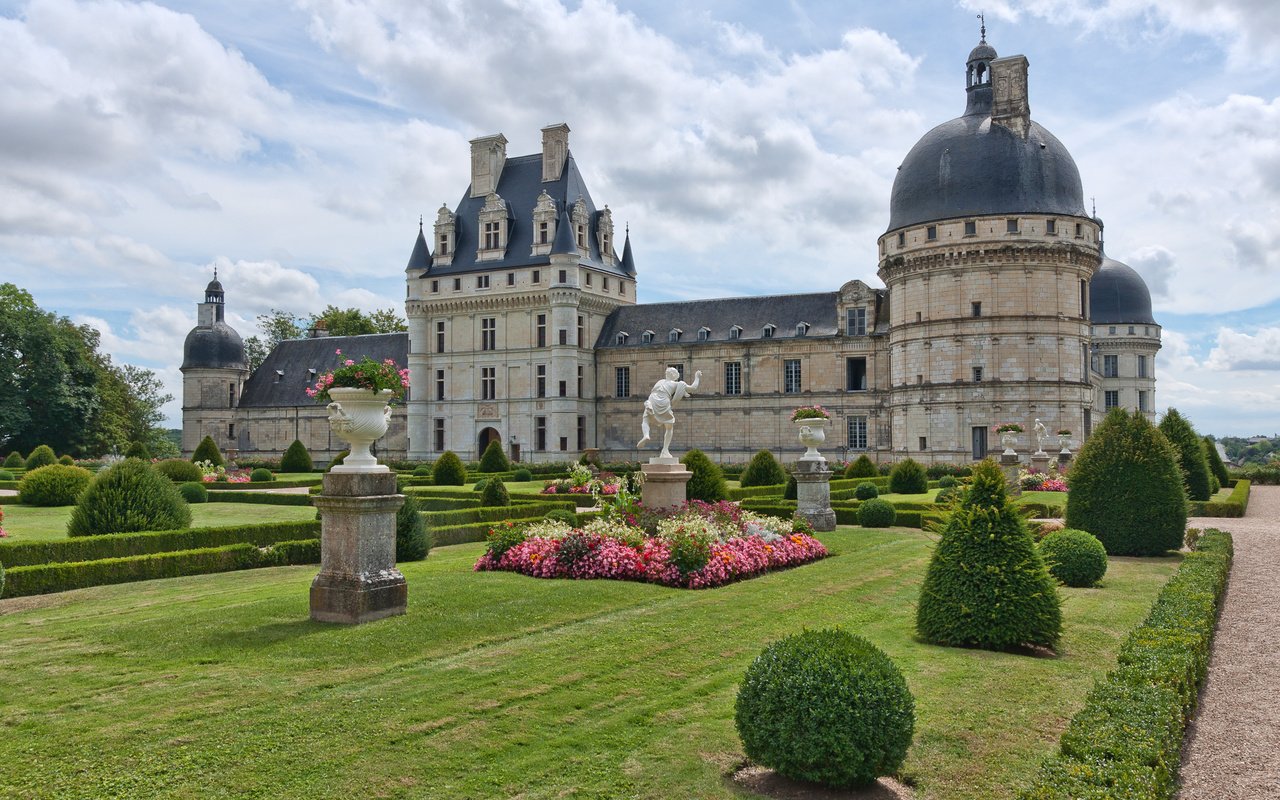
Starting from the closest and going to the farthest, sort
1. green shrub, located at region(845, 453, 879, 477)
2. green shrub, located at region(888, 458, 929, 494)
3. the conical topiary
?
the conical topiary
green shrub, located at region(888, 458, 929, 494)
green shrub, located at region(845, 453, 879, 477)

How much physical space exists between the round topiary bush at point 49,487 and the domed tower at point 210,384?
1519 inches

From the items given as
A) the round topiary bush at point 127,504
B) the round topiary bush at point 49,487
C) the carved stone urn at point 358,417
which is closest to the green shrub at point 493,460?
the round topiary bush at point 49,487

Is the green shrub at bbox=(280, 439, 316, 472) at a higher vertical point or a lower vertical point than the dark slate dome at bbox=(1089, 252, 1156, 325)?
lower

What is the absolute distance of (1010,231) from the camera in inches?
1750

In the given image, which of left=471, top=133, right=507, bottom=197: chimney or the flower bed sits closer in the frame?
the flower bed

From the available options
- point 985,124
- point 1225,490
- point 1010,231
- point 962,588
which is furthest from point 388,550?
point 985,124

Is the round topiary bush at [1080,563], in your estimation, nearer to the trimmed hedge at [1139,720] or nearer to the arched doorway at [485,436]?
the trimmed hedge at [1139,720]

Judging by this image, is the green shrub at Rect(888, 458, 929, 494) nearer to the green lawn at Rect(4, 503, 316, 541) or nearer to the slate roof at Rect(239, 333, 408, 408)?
the green lawn at Rect(4, 503, 316, 541)

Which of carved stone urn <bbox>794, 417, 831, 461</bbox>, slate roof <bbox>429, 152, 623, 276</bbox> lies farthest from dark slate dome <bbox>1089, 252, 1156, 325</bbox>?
carved stone urn <bbox>794, 417, 831, 461</bbox>

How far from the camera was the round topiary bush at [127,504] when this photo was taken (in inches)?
696

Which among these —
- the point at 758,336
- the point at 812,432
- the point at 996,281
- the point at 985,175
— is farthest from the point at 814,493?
the point at 758,336

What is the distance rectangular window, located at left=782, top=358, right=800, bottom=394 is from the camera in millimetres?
53281

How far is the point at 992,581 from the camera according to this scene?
981 cm

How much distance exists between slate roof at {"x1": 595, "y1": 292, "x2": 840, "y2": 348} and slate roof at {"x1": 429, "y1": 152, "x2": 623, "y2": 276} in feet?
12.4
